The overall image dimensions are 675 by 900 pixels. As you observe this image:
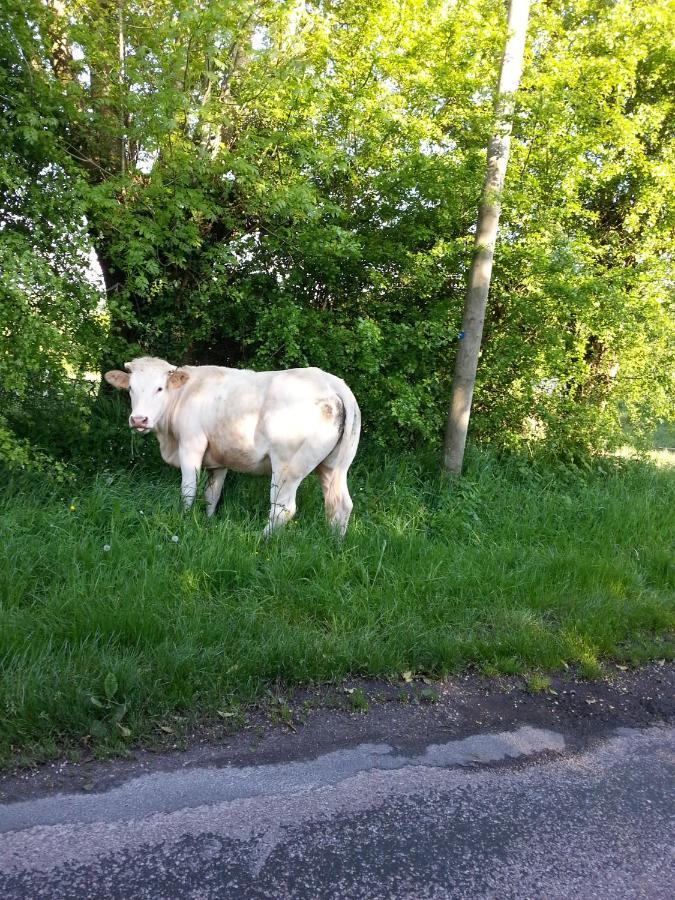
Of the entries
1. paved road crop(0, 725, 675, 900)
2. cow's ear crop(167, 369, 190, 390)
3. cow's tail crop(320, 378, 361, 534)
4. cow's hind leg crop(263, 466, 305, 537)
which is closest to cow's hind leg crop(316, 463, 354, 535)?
cow's tail crop(320, 378, 361, 534)

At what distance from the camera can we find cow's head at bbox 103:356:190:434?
506cm

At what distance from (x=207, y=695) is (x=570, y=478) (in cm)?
597

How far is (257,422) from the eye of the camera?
204 inches

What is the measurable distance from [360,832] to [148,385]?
12.4 ft

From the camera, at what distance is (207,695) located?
316cm

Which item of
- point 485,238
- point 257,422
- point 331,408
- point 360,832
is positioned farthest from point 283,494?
point 485,238

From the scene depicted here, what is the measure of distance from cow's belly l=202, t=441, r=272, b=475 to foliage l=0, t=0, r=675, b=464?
4.37 ft

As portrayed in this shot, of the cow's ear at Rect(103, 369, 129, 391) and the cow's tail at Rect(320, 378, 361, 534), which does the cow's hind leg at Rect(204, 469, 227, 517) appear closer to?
the cow's tail at Rect(320, 378, 361, 534)

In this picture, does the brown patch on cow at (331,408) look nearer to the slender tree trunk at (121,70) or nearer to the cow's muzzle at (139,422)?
the cow's muzzle at (139,422)

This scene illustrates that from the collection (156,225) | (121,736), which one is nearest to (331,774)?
(121,736)

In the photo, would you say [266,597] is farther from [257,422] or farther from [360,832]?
[360,832]

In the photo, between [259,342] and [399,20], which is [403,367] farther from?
[399,20]

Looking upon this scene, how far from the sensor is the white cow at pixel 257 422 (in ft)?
16.7

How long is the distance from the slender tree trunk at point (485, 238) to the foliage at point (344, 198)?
0.80 ft
